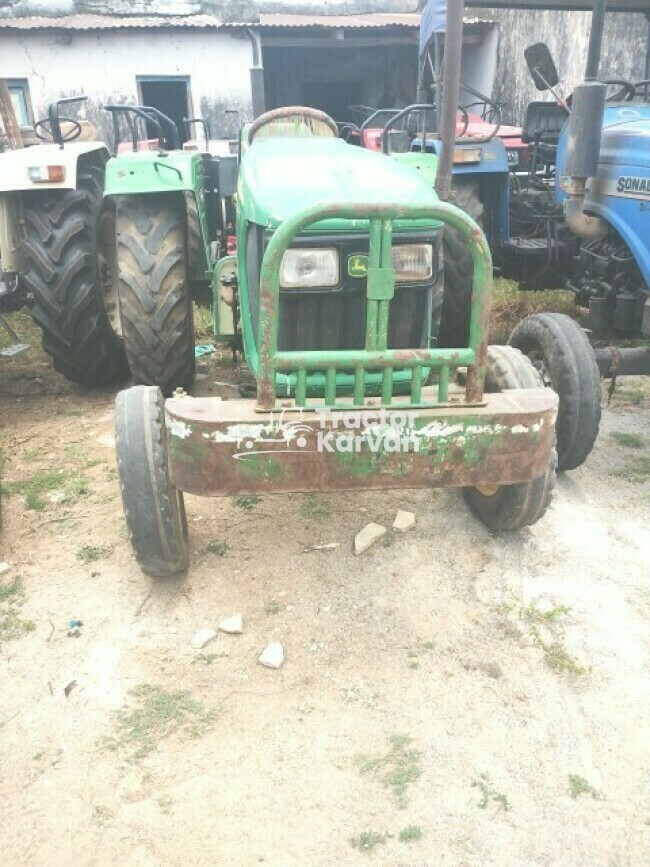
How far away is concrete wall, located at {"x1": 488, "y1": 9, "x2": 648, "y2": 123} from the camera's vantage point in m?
9.02

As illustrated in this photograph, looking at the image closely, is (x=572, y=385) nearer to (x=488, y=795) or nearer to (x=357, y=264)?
(x=357, y=264)

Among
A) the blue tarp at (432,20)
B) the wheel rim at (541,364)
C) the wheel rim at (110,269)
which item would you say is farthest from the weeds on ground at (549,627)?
the blue tarp at (432,20)

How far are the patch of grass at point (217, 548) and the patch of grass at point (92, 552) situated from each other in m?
0.42

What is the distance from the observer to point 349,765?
2.24 meters

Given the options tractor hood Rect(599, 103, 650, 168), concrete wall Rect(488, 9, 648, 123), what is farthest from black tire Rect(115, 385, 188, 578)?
concrete wall Rect(488, 9, 648, 123)

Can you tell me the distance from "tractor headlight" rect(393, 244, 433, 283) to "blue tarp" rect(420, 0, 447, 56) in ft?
12.7

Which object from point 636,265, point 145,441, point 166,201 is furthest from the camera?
point 636,265

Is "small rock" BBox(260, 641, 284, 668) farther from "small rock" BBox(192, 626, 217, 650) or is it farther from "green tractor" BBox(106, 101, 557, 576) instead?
"green tractor" BBox(106, 101, 557, 576)

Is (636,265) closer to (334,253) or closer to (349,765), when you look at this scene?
(334,253)

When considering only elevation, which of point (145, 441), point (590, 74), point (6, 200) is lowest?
point (145, 441)

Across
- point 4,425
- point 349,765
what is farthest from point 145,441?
point 4,425

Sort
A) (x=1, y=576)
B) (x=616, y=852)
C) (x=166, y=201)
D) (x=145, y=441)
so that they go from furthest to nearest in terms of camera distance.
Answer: (x=166, y=201) → (x=1, y=576) → (x=145, y=441) → (x=616, y=852)

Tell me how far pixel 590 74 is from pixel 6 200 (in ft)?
10.4

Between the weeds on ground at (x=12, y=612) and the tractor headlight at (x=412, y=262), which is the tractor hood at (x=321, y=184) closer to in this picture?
the tractor headlight at (x=412, y=262)
